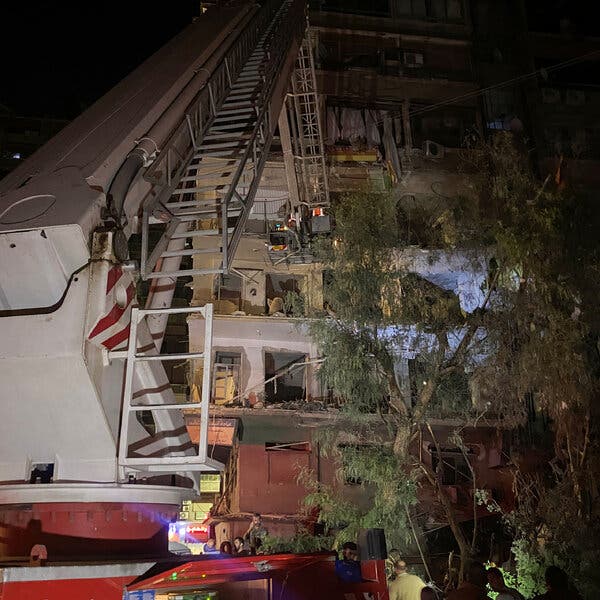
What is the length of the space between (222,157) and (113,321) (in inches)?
174

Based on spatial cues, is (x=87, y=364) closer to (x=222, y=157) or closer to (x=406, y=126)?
(x=222, y=157)

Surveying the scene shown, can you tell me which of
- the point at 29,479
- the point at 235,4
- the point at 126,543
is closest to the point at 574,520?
the point at 126,543

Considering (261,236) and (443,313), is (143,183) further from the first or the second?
(261,236)

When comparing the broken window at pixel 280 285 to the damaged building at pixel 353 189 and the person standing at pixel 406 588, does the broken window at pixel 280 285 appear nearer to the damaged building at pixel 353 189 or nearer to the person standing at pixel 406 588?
the damaged building at pixel 353 189

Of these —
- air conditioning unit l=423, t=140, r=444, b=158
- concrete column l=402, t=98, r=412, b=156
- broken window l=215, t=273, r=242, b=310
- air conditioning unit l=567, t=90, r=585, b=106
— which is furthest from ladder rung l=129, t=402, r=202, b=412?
air conditioning unit l=567, t=90, r=585, b=106

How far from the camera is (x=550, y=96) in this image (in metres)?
26.6

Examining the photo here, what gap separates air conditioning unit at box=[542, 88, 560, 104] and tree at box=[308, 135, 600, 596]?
15273 millimetres

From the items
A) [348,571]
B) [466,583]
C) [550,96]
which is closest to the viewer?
[348,571]

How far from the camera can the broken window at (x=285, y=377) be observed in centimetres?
2017

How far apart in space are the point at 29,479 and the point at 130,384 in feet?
3.42

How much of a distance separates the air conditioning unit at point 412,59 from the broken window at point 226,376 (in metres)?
15.6

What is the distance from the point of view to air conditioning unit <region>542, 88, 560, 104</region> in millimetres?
26542

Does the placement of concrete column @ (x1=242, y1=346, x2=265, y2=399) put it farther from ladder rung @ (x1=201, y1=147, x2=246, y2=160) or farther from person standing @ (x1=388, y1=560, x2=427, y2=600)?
person standing @ (x1=388, y1=560, x2=427, y2=600)

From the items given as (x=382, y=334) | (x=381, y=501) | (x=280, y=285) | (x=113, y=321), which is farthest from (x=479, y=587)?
(x=280, y=285)
